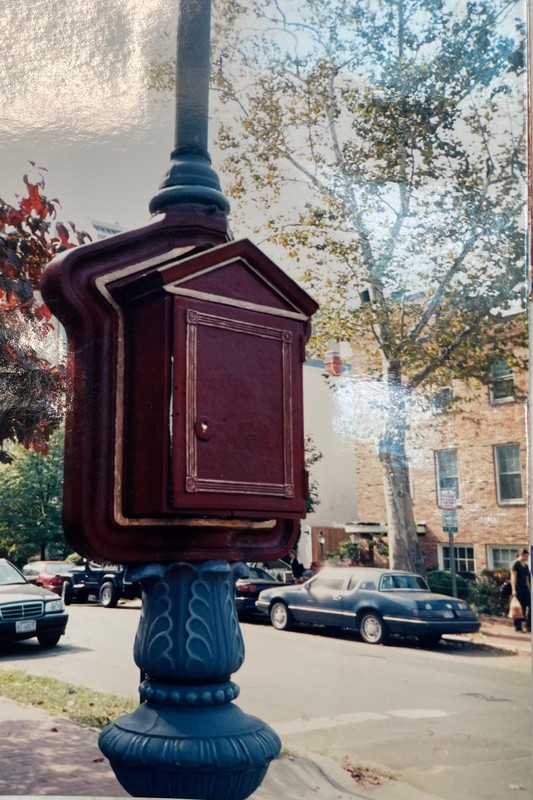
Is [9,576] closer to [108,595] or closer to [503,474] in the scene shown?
[108,595]

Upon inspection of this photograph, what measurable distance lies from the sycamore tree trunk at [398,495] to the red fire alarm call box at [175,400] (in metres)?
0.37

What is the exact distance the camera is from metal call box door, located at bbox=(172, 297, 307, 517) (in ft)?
6.08

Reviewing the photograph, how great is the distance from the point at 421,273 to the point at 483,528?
2.77 feet

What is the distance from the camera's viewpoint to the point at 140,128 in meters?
2.49

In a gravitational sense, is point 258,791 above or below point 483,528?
below

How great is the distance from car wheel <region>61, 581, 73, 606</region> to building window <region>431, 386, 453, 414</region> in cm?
124

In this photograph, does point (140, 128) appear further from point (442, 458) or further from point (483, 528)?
point (483, 528)

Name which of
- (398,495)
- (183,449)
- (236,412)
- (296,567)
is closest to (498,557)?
(398,495)

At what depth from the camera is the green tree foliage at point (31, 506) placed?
2232 millimetres

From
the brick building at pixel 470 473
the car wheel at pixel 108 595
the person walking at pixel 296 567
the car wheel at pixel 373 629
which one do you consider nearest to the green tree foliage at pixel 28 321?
the car wheel at pixel 108 595

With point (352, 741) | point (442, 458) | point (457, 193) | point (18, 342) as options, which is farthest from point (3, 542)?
point (457, 193)

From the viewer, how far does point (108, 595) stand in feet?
7.16

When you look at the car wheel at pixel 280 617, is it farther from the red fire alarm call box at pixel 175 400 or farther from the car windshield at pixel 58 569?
the car windshield at pixel 58 569

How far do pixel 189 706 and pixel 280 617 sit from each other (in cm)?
50
